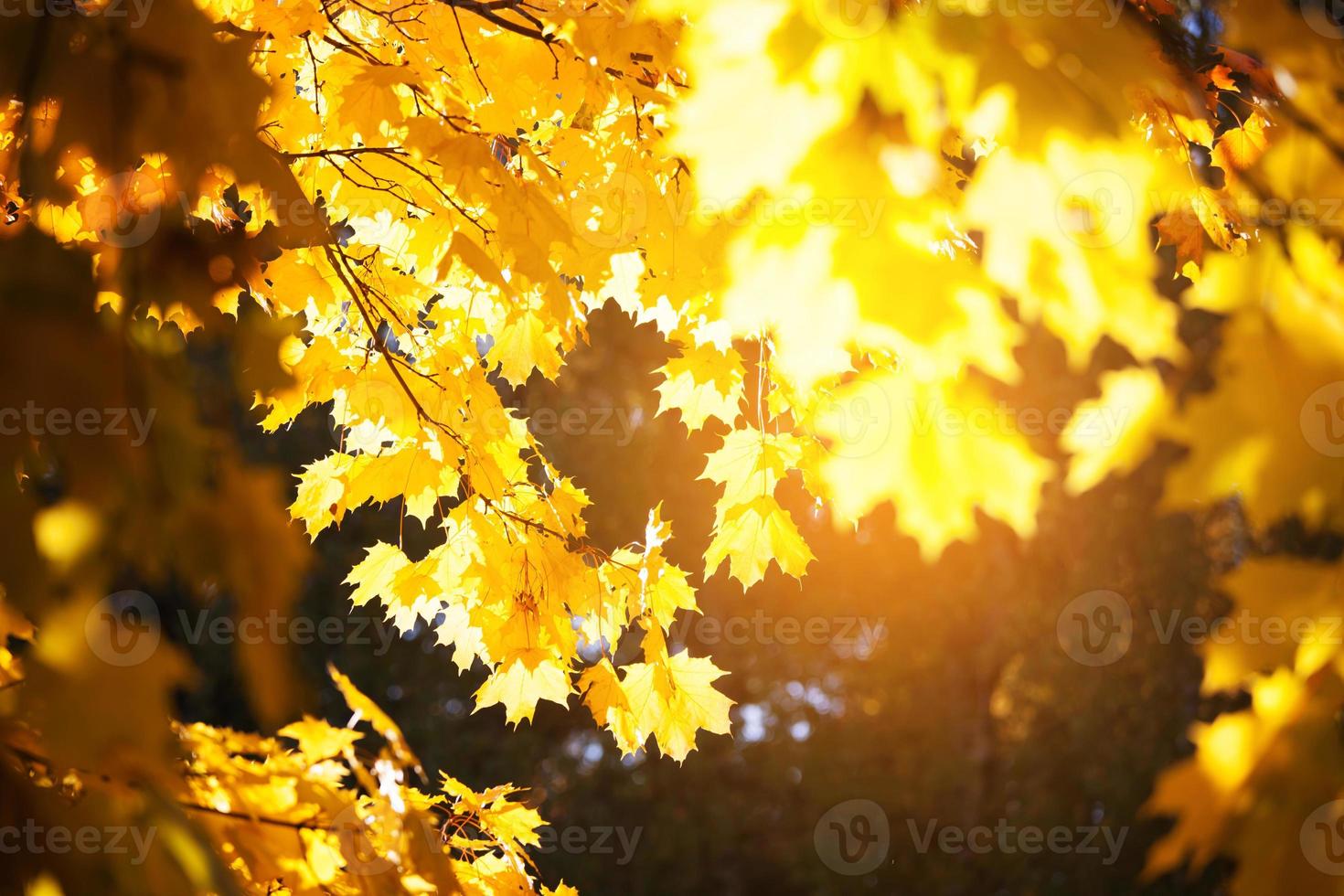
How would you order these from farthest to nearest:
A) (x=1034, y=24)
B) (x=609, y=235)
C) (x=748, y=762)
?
1. (x=748, y=762)
2. (x=609, y=235)
3. (x=1034, y=24)

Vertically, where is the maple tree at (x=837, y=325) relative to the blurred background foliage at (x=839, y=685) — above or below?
above

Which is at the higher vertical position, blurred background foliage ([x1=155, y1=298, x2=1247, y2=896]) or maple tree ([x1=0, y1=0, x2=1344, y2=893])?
maple tree ([x1=0, y1=0, x2=1344, y2=893])

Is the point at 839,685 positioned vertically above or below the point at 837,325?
below

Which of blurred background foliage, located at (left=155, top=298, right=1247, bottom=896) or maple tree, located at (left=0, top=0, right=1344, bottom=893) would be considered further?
blurred background foliage, located at (left=155, top=298, right=1247, bottom=896)

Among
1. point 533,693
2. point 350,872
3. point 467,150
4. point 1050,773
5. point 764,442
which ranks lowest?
point 1050,773

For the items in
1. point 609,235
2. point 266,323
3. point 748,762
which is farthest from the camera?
point 748,762

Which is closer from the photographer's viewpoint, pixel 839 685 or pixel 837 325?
pixel 837 325

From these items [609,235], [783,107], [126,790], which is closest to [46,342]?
[126,790]

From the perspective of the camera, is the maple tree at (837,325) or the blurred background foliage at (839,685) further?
A: the blurred background foliage at (839,685)

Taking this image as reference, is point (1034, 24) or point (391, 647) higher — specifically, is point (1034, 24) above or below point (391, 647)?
above

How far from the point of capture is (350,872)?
1292 millimetres

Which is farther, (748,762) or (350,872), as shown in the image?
(748,762)

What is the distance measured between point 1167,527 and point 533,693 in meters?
7.43

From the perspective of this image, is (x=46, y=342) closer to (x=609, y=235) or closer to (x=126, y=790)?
(x=126, y=790)
